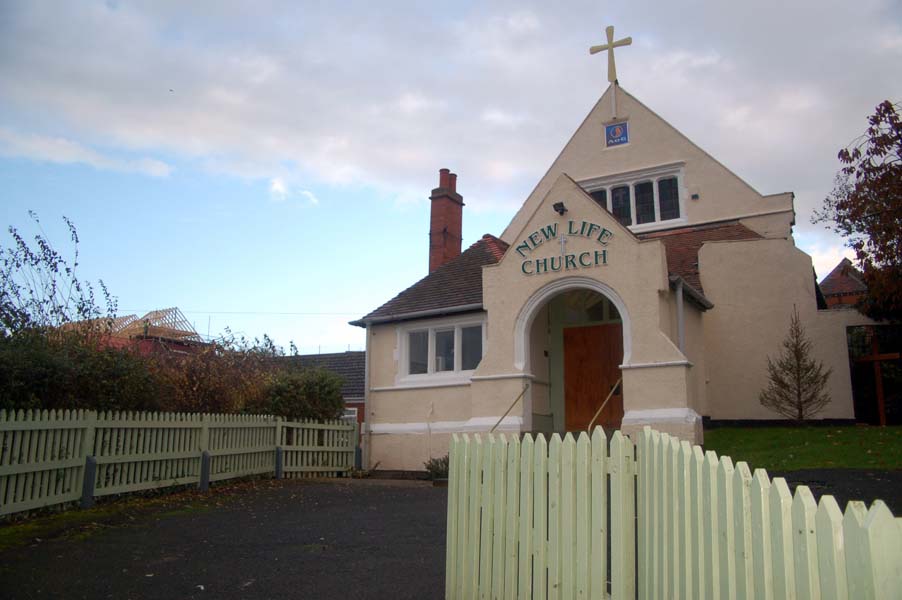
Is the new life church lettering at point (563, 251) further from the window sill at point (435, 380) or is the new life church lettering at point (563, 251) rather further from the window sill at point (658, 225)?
the window sill at point (658, 225)

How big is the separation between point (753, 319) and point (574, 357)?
5.44m

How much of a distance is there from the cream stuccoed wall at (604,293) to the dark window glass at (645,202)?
338 inches

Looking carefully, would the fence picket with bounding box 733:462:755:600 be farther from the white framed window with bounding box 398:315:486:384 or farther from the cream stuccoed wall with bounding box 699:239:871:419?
the cream stuccoed wall with bounding box 699:239:871:419

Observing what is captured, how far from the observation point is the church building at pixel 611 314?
14516 mm

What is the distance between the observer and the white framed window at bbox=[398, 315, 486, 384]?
57.3 feet

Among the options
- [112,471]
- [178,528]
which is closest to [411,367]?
[112,471]

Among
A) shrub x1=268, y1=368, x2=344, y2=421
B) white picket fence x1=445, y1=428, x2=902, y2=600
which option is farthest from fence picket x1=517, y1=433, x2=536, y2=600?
shrub x1=268, y1=368, x2=344, y2=421

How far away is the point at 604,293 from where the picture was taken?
14.8 m

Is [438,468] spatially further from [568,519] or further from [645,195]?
[645,195]

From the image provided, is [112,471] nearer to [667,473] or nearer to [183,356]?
[183,356]

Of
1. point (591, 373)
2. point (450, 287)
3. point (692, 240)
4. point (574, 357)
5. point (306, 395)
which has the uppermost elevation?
point (692, 240)

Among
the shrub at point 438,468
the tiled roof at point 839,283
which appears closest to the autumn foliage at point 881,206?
the shrub at point 438,468

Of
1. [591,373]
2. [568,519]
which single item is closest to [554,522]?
[568,519]

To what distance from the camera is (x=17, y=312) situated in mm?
13602
